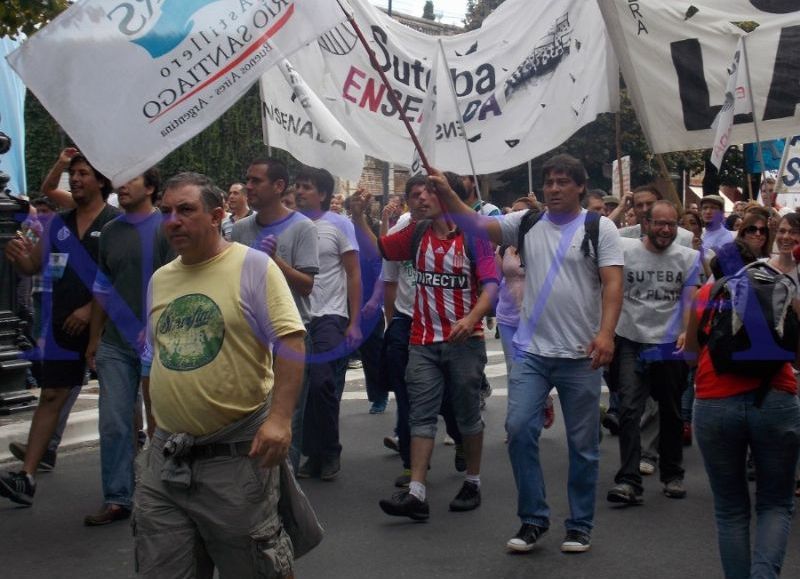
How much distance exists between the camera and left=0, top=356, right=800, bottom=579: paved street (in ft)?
18.4

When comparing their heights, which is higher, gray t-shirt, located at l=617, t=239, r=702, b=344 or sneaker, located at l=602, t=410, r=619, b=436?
gray t-shirt, located at l=617, t=239, r=702, b=344

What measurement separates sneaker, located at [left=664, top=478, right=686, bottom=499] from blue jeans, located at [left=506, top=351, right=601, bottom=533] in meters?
1.33

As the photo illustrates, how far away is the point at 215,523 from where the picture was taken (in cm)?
402

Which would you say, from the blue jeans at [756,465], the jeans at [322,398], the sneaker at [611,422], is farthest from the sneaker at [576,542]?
the sneaker at [611,422]

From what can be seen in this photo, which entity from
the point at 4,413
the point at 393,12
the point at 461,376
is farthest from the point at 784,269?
the point at 393,12

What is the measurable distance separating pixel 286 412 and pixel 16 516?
3197 millimetres

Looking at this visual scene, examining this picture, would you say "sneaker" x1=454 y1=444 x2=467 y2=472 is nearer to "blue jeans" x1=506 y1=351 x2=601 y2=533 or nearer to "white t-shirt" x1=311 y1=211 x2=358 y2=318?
"white t-shirt" x1=311 y1=211 x2=358 y2=318

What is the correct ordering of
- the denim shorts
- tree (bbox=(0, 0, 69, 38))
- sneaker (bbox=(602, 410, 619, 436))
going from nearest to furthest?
1. the denim shorts
2. sneaker (bbox=(602, 410, 619, 436))
3. tree (bbox=(0, 0, 69, 38))

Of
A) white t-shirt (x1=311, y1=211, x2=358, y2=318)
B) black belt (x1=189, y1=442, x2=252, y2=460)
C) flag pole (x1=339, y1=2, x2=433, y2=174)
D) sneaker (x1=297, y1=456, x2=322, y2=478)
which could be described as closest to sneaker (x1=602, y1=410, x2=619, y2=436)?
white t-shirt (x1=311, y1=211, x2=358, y2=318)

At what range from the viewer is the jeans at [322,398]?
7.60m

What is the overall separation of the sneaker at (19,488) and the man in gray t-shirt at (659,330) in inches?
134

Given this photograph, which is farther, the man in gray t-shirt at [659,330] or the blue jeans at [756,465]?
the man in gray t-shirt at [659,330]

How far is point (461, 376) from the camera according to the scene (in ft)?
21.9

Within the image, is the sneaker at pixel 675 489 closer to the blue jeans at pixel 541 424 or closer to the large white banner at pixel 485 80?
the blue jeans at pixel 541 424
